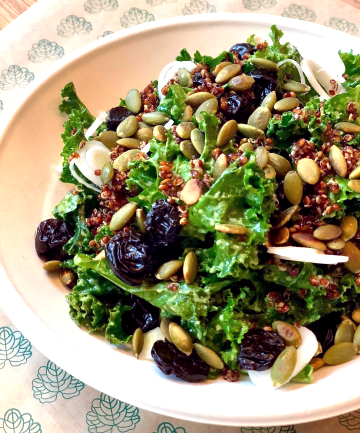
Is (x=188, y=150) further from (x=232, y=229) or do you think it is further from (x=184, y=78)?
(x=184, y=78)

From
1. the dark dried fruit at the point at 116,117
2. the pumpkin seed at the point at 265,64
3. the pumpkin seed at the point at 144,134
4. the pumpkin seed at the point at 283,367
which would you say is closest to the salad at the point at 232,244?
the pumpkin seed at the point at 283,367

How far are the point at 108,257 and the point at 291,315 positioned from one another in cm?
96

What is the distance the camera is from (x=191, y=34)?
3359mm

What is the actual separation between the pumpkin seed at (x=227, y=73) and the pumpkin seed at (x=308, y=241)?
3.66 feet

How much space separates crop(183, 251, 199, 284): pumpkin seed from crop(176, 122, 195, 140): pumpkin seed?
2.09 ft

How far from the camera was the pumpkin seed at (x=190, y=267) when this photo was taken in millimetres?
1969

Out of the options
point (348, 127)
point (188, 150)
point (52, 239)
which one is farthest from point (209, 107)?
point (52, 239)

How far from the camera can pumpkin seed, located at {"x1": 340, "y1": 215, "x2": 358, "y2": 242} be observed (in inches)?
79.5

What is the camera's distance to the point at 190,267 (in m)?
1.98

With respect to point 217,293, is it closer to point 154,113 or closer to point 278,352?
point 278,352

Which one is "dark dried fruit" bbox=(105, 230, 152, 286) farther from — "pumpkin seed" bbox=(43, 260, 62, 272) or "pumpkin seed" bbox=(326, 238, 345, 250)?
"pumpkin seed" bbox=(326, 238, 345, 250)

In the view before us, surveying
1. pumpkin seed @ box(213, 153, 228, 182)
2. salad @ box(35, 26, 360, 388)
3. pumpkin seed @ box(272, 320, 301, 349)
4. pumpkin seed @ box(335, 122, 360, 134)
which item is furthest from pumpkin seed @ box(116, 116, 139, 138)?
pumpkin seed @ box(272, 320, 301, 349)

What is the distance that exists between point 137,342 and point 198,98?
4.60 ft

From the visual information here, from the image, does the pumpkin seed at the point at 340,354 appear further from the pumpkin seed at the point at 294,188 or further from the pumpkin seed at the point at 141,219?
the pumpkin seed at the point at 141,219
